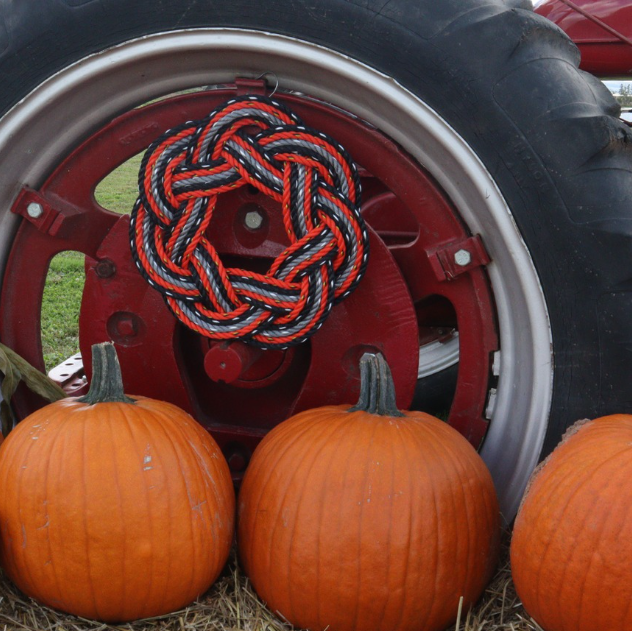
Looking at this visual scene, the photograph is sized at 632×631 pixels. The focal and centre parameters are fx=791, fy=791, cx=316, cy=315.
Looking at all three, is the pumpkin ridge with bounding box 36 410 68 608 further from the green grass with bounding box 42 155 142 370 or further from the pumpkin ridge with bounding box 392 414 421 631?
the green grass with bounding box 42 155 142 370

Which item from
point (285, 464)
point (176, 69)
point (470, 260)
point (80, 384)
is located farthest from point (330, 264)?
point (80, 384)

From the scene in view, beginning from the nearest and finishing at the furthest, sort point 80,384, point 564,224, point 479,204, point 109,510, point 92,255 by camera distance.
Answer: point 109,510 < point 564,224 < point 479,204 < point 92,255 < point 80,384

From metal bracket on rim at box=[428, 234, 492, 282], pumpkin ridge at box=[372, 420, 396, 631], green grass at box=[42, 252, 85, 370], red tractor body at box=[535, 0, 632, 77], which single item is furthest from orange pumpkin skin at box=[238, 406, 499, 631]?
green grass at box=[42, 252, 85, 370]

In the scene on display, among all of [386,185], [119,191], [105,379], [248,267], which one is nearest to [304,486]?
[105,379]

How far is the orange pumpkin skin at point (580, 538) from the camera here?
1.43 meters

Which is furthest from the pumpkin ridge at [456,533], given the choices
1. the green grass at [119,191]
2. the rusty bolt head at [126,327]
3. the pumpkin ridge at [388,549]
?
the green grass at [119,191]

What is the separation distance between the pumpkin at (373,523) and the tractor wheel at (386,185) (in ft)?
0.88

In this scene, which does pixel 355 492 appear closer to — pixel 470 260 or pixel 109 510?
pixel 109 510

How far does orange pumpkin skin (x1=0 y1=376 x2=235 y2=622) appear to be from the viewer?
5.26ft

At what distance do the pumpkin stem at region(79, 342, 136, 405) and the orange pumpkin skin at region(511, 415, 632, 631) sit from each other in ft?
2.94

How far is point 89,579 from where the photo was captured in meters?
1.62

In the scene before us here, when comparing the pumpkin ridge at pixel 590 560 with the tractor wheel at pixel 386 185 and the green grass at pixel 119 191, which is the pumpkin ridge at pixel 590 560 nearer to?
the tractor wheel at pixel 386 185

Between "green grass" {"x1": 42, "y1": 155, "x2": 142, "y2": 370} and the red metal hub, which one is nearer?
the red metal hub

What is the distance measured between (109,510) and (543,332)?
101 cm
